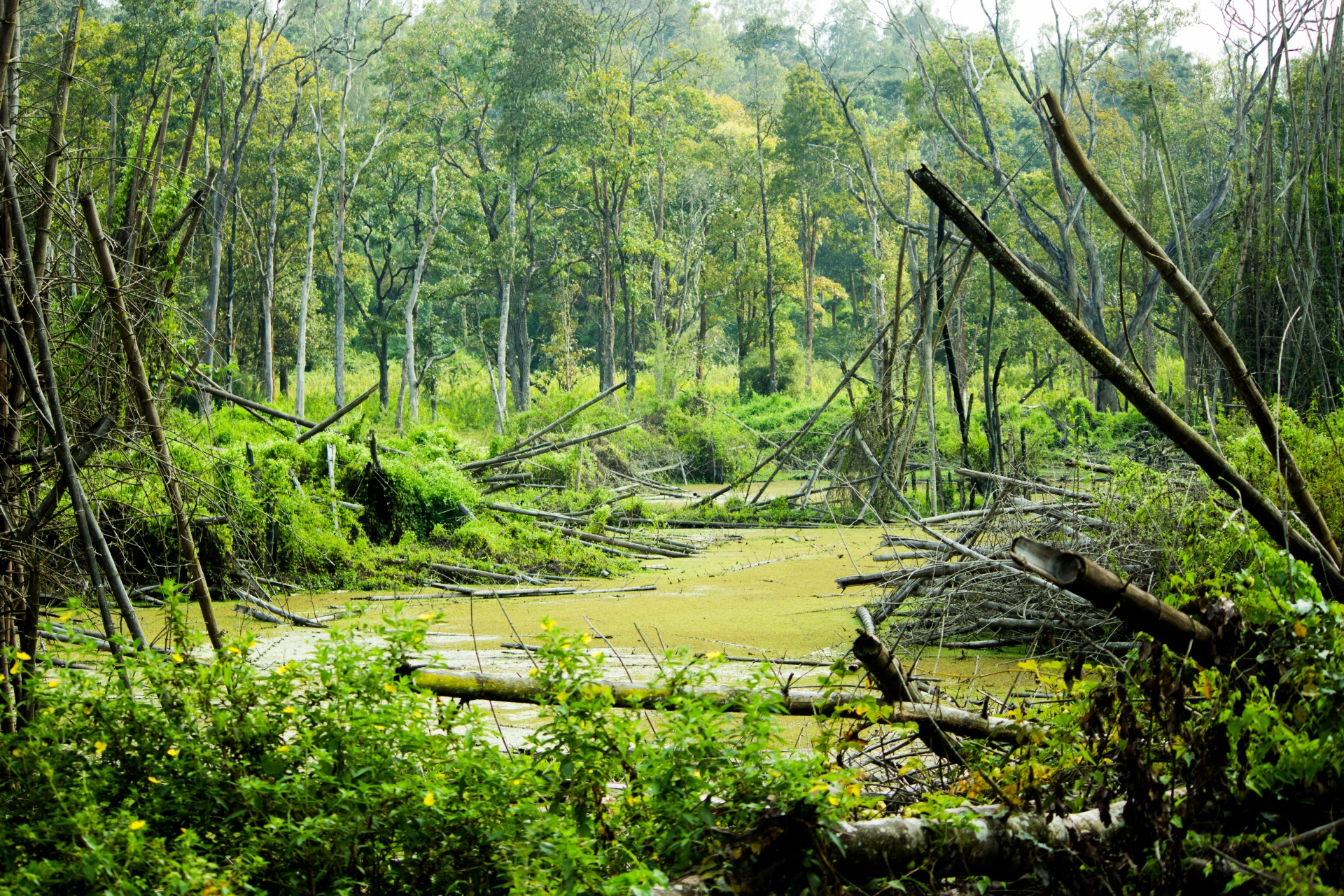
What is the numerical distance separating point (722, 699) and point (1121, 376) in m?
1.73

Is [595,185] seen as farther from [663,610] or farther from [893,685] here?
[893,685]

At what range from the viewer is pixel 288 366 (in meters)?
33.8

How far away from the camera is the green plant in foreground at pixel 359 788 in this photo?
2.62 m

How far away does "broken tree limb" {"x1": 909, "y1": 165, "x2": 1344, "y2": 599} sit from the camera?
3662mm

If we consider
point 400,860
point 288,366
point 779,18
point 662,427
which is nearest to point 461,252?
point 288,366

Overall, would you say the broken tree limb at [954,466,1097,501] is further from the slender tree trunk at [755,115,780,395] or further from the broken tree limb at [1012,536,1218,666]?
the slender tree trunk at [755,115,780,395]

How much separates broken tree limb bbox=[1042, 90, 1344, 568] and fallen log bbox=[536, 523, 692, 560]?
8.40 m

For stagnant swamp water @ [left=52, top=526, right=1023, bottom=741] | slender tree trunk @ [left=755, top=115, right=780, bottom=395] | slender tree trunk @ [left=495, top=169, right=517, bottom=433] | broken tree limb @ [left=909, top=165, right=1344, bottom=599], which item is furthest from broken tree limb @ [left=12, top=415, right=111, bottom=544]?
→ slender tree trunk @ [left=755, top=115, right=780, bottom=395]

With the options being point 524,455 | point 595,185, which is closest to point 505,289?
point 595,185

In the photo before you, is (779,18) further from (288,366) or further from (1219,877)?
(1219,877)

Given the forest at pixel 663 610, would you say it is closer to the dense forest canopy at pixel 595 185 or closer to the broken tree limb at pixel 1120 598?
the broken tree limb at pixel 1120 598

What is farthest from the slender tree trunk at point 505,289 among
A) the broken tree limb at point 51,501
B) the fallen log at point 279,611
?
the broken tree limb at point 51,501

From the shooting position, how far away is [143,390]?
421cm

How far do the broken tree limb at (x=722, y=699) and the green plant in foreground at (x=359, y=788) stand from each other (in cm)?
13
